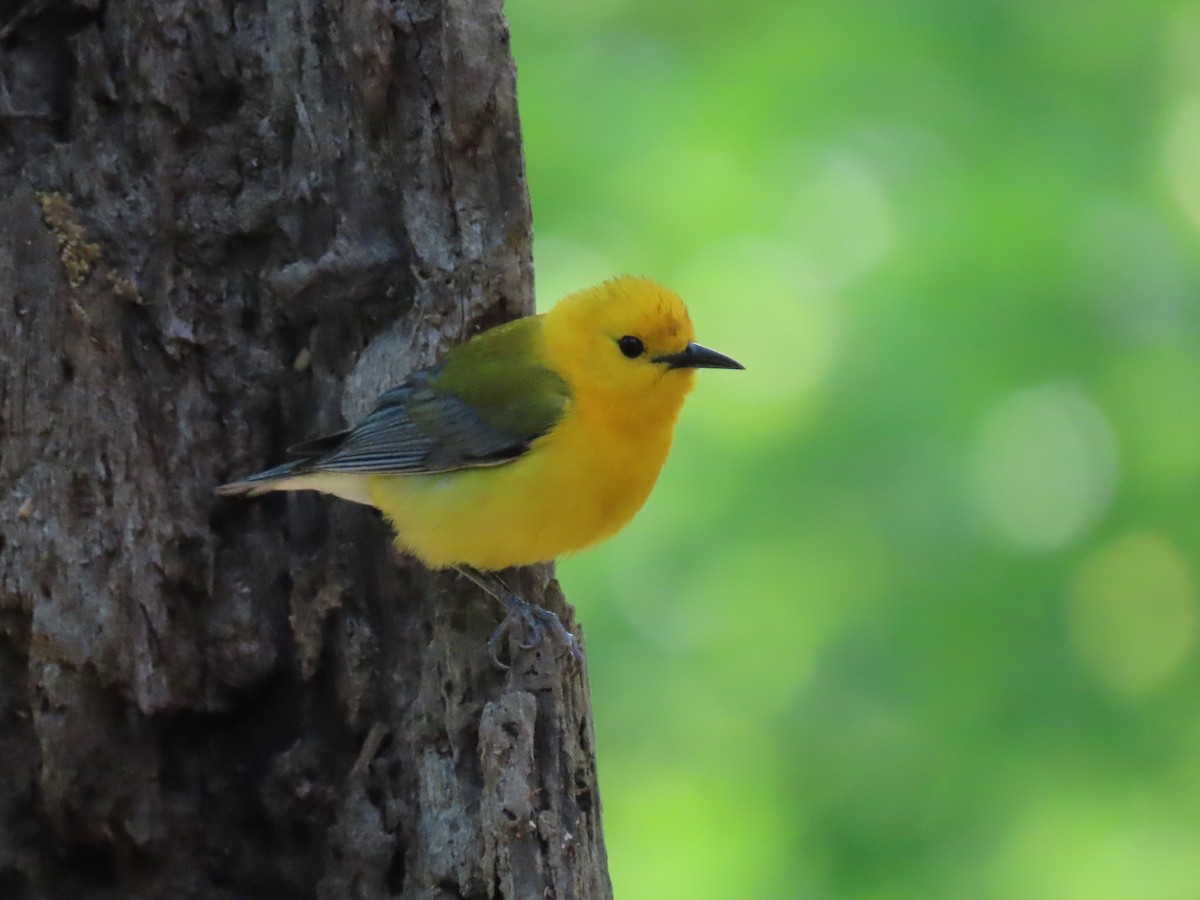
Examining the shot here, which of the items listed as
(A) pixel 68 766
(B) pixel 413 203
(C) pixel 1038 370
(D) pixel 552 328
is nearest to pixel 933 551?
(C) pixel 1038 370

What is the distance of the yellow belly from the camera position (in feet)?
12.7

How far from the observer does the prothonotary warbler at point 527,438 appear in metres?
3.87

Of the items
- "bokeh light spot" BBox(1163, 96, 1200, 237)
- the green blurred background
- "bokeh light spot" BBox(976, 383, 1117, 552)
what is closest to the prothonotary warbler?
the green blurred background

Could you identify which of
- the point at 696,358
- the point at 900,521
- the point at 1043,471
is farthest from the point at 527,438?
the point at 1043,471

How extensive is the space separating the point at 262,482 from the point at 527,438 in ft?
2.37

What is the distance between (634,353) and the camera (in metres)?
4.15

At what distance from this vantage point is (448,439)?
413 cm

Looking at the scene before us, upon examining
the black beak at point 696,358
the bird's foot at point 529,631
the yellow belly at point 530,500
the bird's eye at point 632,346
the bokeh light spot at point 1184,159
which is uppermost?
the bokeh light spot at point 1184,159

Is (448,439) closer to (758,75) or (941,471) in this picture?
(941,471)

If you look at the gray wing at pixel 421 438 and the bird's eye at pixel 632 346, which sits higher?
the bird's eye at pixel 632 346

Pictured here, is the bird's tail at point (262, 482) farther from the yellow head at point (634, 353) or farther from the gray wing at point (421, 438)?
the yellow head at point (634, 353)

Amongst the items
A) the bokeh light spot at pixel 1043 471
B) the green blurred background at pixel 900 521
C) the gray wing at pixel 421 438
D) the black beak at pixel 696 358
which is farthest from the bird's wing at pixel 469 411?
the bokeh light spot at pixel 1043 471

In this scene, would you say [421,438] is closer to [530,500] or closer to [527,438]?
[527,438]

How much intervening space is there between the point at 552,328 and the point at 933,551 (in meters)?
1.75
